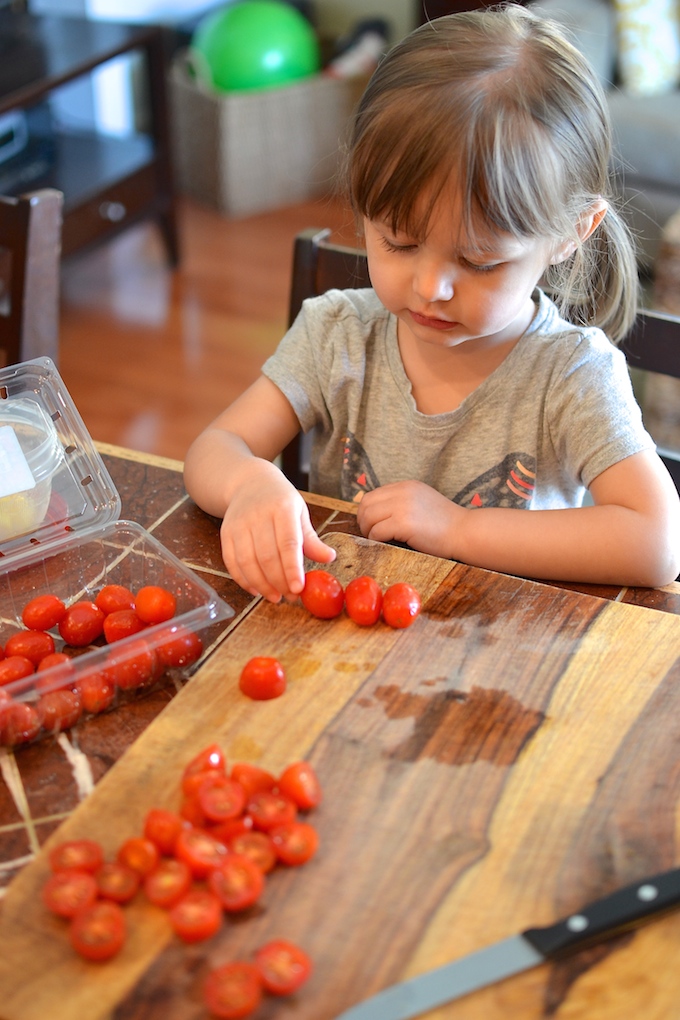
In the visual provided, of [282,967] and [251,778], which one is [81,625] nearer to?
[251,778]

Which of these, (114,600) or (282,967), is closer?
(282,967)

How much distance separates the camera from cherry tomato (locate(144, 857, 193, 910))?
592 millimetres

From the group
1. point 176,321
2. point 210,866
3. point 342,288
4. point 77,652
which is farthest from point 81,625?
point 176,321

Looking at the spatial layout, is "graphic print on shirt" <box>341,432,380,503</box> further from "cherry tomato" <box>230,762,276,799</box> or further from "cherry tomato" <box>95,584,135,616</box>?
"cherry tomato" <box>230,762,276,799</box>

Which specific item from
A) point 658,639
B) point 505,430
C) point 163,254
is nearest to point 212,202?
point 163,254

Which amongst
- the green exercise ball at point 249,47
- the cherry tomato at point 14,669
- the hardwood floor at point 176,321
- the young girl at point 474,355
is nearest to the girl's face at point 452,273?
the young girl at point 474,355

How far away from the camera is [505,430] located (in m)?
1.08

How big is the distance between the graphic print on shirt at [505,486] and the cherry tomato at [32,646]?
47 centimetres

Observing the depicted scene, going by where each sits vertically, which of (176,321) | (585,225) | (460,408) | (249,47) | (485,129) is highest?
→ (485,129)

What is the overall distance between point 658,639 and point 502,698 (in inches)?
5.5

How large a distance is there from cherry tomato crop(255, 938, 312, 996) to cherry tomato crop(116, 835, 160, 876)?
3.3 inches

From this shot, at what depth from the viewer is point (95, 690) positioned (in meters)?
0.73

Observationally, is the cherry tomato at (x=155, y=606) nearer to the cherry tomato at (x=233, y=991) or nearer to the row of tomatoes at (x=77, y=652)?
the row of tomatoes at (x=77, y=652)

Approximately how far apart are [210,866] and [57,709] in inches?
6.8
